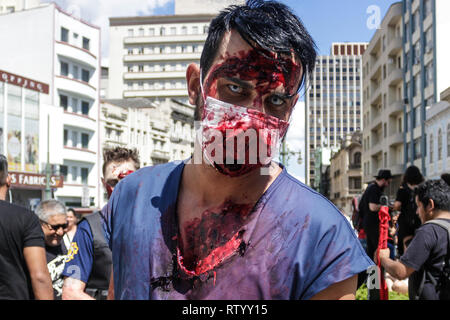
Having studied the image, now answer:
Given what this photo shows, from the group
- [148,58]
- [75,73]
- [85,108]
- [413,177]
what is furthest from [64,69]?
[148,58]

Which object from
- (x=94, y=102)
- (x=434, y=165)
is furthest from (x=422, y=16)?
(x=94, y=102)

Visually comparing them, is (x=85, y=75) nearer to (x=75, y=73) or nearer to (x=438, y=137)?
(x=75, y=73)

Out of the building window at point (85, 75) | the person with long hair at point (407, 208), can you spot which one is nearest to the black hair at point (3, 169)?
the person with long hair at point (407, 208)

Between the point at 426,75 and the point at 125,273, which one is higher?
the point at 426,75

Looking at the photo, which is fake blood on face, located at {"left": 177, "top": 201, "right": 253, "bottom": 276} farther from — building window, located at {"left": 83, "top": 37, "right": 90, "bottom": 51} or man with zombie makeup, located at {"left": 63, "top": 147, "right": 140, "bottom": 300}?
building window, located at {"left": 83, "top": 37, "right": 90, "bottom": 51}

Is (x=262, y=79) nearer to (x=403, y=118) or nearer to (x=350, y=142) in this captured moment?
(x=403, y=118)

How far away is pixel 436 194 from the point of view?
3.97 meters

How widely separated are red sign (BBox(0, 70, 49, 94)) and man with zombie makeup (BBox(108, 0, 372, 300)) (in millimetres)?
27140

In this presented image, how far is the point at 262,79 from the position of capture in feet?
4.48

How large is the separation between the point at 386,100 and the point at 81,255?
44.2 metres

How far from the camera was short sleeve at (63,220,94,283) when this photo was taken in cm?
223

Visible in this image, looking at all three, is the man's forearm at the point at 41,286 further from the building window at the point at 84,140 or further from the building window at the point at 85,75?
the building window at the point at 85,75

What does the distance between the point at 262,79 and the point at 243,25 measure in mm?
151

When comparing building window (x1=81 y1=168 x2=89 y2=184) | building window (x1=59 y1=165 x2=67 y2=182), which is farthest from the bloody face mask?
building window (x1=81 y1=168 x2=89 y2=184)
